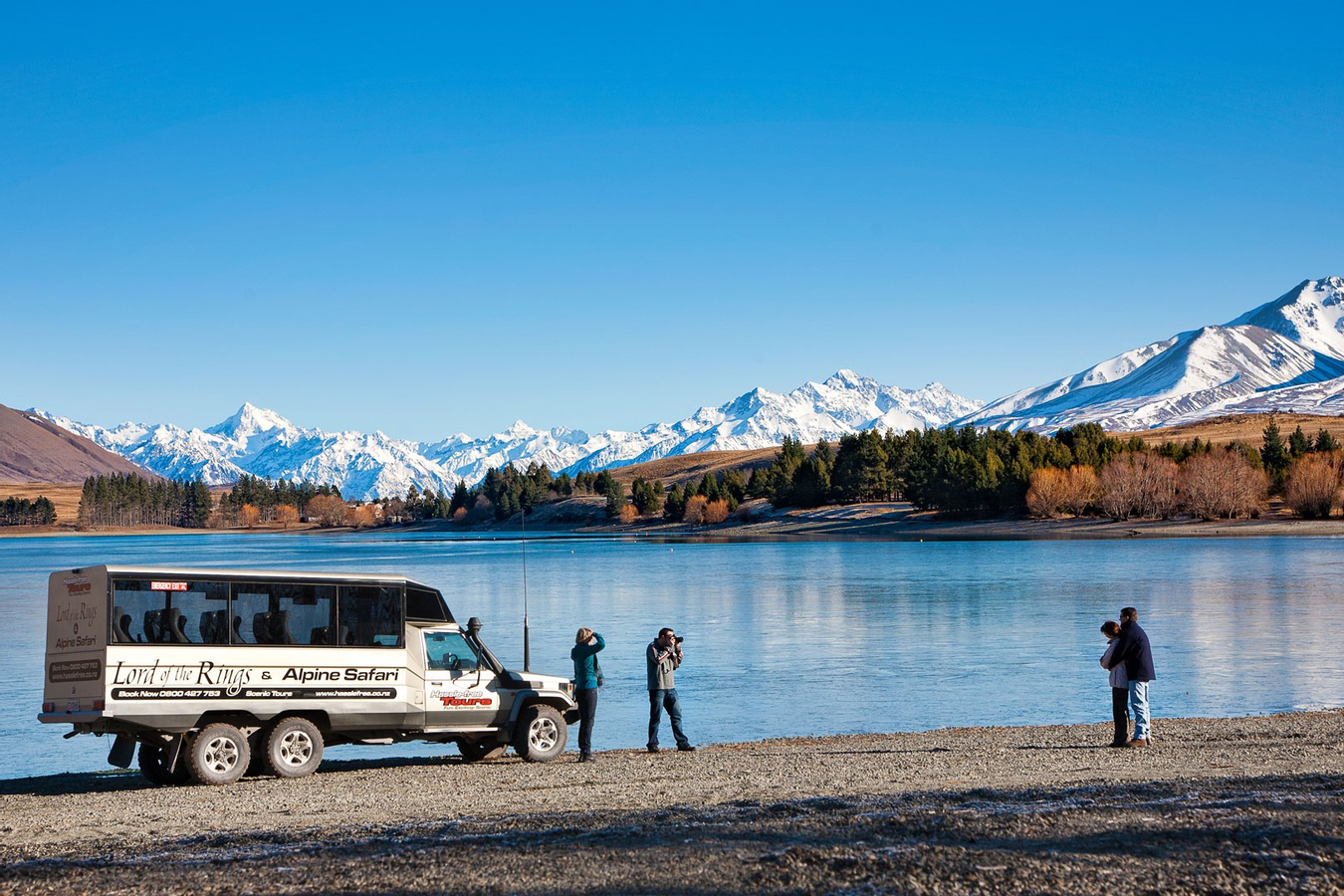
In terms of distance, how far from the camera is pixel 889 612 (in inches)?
2170

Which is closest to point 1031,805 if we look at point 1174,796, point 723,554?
point 1174,796

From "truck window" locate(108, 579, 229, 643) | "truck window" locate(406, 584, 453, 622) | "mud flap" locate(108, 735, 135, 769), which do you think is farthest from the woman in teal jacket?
"mud flap" locate(108, 735, 135, 769)

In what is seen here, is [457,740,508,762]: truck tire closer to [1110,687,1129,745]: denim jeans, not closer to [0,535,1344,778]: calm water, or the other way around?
[0,535,1344,778]: calm water

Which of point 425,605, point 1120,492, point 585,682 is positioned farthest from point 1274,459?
point 425,605

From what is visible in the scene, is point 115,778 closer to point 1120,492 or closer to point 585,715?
point 585,715

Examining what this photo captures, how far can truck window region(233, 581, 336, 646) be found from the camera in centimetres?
1927

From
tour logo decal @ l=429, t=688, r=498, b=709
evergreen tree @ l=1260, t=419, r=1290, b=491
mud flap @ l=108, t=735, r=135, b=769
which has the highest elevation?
evergreen tree @ l=1260, t=419, r=1290, b=491

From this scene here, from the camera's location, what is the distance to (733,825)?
43.0 feet

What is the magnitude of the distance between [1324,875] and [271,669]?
14.8 meters

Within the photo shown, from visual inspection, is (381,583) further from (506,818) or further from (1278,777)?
(1278,777)

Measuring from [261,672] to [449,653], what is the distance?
3.20 meters

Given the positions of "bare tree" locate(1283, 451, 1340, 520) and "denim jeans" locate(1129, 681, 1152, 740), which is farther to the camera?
"bare tree" locate(1283, 451, 1340, 520)

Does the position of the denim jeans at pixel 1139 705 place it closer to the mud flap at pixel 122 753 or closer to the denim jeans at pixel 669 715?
the denim jeans at pixel 669 715

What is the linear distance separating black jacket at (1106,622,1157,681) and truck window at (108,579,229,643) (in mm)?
15011
